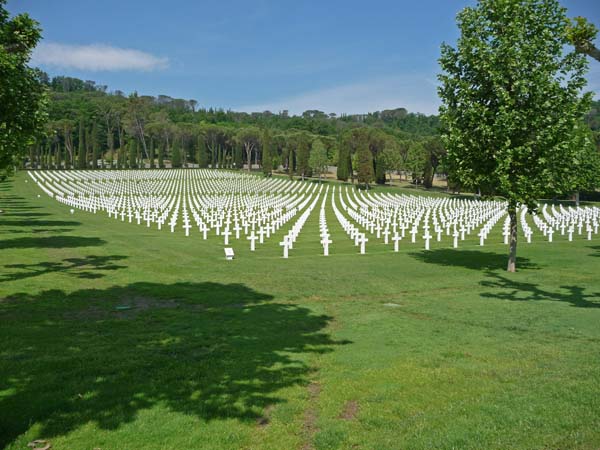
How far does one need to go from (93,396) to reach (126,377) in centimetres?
65

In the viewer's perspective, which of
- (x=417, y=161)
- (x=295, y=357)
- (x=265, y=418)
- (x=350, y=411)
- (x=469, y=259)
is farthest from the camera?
(x=417, y=161)

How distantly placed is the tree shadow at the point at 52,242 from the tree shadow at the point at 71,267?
391 centimetres

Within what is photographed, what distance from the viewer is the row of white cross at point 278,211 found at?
2834 cm

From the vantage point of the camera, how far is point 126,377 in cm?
686

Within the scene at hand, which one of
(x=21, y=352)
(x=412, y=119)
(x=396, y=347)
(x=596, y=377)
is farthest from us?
(x=412, y=119)

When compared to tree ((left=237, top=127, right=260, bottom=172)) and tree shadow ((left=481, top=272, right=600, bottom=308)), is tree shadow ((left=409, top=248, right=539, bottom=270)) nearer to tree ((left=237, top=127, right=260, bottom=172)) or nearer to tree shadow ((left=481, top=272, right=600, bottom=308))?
tree shadow ((left=481, top=272, right=600, bottom=308))

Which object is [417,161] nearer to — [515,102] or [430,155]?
[430,155]

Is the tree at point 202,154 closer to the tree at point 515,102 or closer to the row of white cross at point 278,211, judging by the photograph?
the row of white cross at point 278,211

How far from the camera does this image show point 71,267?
54.2 feet

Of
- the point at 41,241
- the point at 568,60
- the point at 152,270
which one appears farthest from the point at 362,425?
the point at 41,241

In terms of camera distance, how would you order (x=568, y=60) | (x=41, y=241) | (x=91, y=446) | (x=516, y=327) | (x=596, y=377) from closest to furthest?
(x=91, y=446) < (x=596, y=377) < (x=516, y=327) < (x=568, y=60) < (x=41, y=241)

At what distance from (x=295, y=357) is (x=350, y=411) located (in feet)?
7.07

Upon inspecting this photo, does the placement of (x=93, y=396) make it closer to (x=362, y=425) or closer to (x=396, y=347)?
(x=362, y=425)

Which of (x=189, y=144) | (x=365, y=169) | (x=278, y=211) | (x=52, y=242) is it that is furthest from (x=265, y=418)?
(x=189, y=144)
